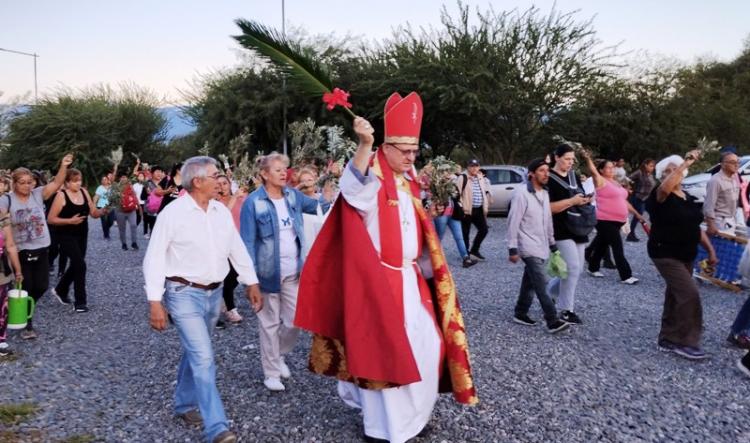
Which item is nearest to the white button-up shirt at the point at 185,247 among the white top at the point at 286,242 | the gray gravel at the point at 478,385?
the white top at the point at 286,242

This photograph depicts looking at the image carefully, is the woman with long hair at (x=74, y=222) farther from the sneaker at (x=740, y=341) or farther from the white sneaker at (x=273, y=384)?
the sneaker at (x=740, y=341)

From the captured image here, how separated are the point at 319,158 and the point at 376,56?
753 inches

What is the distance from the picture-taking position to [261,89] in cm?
2794

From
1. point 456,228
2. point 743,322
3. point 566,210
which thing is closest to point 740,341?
point 743,322

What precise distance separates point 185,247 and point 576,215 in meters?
4.25

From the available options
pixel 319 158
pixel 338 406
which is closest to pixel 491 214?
pixel 319 158

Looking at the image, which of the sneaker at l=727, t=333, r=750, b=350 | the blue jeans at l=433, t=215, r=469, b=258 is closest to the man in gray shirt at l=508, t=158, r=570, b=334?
the sneaker at l=727, t=333, r=750, b=350

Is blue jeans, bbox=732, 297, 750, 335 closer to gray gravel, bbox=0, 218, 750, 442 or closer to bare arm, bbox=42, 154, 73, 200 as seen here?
gray gravel, bbox=0, 218, 750, 442

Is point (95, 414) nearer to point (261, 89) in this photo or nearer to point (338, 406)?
point (338, 406)

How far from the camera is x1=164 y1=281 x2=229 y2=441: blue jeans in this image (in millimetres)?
3725

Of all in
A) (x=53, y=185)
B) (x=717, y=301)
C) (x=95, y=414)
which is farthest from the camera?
(x=717, y=301)

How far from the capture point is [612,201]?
28.7 feet

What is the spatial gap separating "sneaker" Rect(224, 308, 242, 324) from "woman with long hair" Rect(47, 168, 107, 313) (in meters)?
1.99

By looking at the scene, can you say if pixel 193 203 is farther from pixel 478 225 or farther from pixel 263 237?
pixel 478 225
